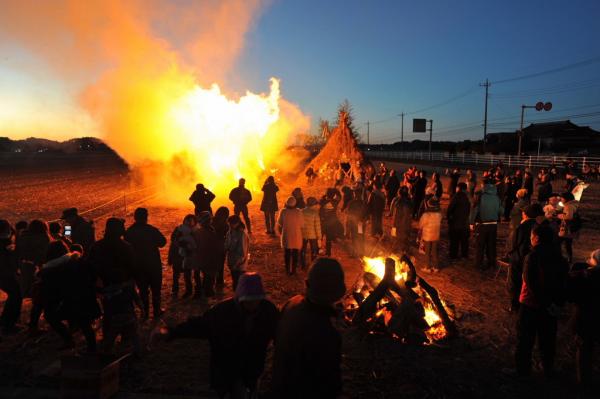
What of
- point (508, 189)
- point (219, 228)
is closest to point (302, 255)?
point (219, 228)

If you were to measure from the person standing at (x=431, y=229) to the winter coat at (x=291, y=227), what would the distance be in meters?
2.65

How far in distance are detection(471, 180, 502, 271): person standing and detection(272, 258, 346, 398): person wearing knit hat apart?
708 cm

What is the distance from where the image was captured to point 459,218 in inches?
360

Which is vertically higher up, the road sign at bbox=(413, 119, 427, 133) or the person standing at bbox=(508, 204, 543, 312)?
the road sign at bbox=(413, 119, 427, 133)

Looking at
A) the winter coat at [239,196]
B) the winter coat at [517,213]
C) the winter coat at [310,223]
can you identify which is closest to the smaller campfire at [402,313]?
the winter coat at [310,223]

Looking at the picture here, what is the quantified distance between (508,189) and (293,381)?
13751mm

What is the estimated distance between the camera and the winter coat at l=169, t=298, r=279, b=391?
9.15 feet

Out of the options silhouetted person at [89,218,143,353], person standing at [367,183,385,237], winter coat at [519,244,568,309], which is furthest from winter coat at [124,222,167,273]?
person standing at [367,183,385,237]

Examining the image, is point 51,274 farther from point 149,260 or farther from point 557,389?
point 557,389

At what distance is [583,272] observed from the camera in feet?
14.4

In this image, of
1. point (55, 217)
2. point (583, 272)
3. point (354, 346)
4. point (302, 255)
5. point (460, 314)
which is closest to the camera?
point (583, 272)

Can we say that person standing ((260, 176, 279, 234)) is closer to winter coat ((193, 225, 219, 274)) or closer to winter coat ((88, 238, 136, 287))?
winter coat ((193, 225, 219, 274))

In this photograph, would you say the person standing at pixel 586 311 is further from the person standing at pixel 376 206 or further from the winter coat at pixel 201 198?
the winter coat at pixel 201 198

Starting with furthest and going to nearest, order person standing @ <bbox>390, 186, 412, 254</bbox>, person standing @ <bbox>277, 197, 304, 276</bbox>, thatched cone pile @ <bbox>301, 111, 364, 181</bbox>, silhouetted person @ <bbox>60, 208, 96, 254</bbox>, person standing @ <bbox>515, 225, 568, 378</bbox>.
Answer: thatched cone pile @ <bbox>301, 111, 364, 181</bbox> < person standing @ <bbox>390, 186, 412, 254</bbox> < person standing @ <bbox>277, 197, 304, 276</bbox> < silhouetted person @ <bbox>60, 208, 96, 254</bbox> < person standing @ <bbox>515, 225, 568, 378</bbox>
